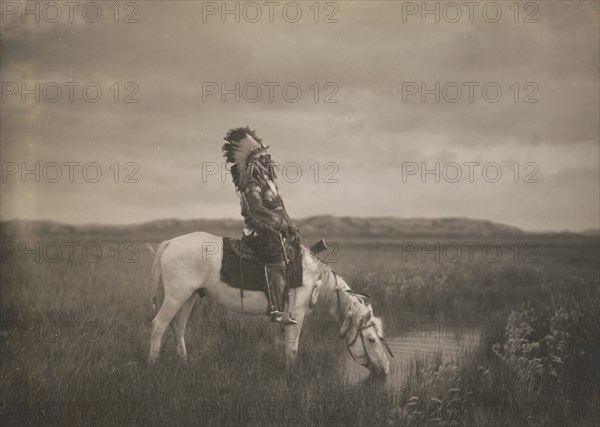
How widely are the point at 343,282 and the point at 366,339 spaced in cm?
Result: 39

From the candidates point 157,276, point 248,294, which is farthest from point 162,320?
point 248,294

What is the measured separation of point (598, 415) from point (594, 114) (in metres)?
2.03

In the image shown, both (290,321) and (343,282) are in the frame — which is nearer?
(290,321)

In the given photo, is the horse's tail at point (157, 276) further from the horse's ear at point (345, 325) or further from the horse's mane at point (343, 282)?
the horse's ear at point (345, 325)

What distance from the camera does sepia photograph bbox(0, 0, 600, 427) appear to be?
4.18 metres

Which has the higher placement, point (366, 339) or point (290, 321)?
point (290, 321)

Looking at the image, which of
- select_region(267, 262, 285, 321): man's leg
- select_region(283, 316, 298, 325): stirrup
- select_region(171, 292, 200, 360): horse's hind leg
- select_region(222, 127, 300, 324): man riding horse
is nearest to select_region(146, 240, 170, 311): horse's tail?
select_region(171, 292, 200, 360): horse's hind leg

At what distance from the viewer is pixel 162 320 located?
4199mm

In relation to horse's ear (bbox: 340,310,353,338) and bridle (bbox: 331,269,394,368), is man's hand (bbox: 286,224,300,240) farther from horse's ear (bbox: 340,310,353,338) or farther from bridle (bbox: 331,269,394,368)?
horse's ear (bbox: 340,310,353,338)

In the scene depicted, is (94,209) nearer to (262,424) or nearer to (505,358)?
(262,424)

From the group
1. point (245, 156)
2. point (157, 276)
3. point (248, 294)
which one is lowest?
point (248, 294)

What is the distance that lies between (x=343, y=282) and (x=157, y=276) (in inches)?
47.5

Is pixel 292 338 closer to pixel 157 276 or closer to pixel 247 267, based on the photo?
pixel 247 267

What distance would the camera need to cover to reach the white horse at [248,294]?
4.25 meters
